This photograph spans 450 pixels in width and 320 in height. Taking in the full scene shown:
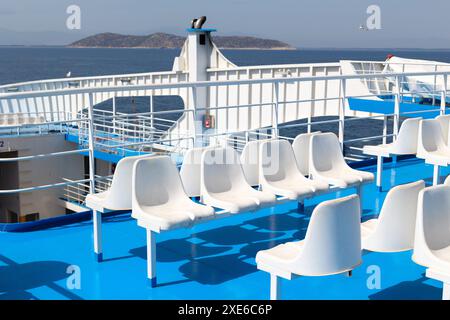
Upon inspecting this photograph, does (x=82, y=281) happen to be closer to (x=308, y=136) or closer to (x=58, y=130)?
(x=308, y=136)

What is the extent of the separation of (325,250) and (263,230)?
202 centimetres

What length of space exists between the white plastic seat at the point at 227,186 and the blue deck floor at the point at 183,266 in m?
0.46

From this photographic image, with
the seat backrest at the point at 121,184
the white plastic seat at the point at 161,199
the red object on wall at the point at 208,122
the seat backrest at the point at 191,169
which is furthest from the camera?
the red object on wall at the point at 208,122

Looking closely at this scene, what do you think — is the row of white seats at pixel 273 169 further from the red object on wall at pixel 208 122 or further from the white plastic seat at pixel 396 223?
the red object on wall at pixel 208 122

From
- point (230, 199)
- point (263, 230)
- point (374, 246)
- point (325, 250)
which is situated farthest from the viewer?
point (263, 230)

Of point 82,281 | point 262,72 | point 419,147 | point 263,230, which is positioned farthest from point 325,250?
point 262,72

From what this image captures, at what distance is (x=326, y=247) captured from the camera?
2.87 m

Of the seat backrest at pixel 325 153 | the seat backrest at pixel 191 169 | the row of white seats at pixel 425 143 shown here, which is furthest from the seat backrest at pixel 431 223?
the row of white seats at pixel 425 143

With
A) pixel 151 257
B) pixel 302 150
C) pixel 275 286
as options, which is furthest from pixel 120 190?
pixel 302 150

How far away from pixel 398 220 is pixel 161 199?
1.59m

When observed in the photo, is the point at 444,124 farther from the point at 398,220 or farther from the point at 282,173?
the point at 398,220

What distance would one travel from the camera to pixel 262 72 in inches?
647

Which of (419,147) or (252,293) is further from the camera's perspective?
(419,147)

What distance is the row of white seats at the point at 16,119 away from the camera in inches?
746
